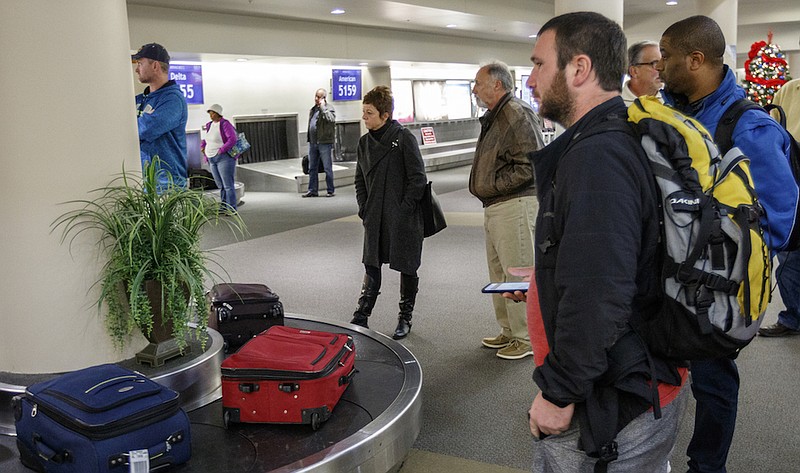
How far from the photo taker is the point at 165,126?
185 inches

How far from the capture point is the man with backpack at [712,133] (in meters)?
2.59

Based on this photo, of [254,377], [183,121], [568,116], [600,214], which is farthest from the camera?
[183,121]

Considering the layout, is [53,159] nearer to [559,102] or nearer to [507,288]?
[507,288]

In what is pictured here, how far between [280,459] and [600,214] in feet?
6.10

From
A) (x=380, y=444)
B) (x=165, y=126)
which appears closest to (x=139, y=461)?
(x=380, y=444)

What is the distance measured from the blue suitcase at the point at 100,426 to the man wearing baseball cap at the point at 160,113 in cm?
189

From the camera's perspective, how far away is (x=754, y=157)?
260 cm

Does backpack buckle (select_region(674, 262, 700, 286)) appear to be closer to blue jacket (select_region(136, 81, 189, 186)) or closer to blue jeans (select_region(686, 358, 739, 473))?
blue jeans (select_region(686, 358, 739, 473))

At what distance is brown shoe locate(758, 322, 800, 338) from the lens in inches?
203

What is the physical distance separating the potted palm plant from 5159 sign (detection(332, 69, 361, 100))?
47.3ft

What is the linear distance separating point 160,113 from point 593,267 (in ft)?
12.1

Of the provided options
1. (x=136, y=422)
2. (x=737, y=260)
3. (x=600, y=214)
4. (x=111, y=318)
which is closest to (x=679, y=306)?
(x=737, y=260)

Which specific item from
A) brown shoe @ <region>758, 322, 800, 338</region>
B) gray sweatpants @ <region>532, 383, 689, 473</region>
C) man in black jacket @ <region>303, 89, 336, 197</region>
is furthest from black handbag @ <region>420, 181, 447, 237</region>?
man in black jacket @ <region>303, 89, 336, 197</region>

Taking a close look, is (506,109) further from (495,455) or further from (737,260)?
(737,260)
